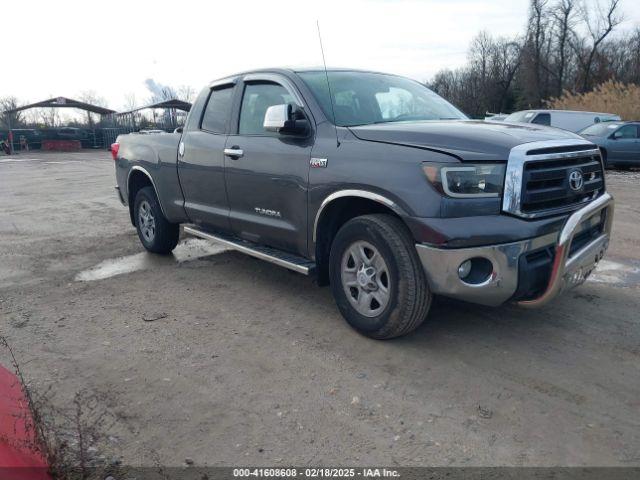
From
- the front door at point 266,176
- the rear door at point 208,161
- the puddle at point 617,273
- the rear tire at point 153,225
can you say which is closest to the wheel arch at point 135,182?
the rear tire at point 153,225

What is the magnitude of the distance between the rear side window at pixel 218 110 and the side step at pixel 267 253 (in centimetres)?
100

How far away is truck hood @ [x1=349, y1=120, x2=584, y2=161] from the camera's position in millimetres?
3295

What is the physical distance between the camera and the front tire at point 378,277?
3469mm

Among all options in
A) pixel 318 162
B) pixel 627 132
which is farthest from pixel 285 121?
pixel 627 132

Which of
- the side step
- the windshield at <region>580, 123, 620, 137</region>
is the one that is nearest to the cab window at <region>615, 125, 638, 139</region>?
the windshield at <region>580, 123, 620, 137</region>

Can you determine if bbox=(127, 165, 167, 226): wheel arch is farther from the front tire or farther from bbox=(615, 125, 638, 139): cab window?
bbox=(615, 125, 638, 139): cab window

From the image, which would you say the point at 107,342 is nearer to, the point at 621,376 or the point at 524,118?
the point at 621,376

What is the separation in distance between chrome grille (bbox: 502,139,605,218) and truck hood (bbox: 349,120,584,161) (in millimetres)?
83

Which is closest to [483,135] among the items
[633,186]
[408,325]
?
[408,325]

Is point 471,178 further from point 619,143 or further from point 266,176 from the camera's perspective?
point 619,143

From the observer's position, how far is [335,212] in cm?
401

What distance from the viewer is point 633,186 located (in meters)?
12.4

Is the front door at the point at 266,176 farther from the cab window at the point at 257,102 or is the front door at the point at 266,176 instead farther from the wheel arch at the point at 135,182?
the wheel arch at the point at 135,182

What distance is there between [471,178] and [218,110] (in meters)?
2.84
